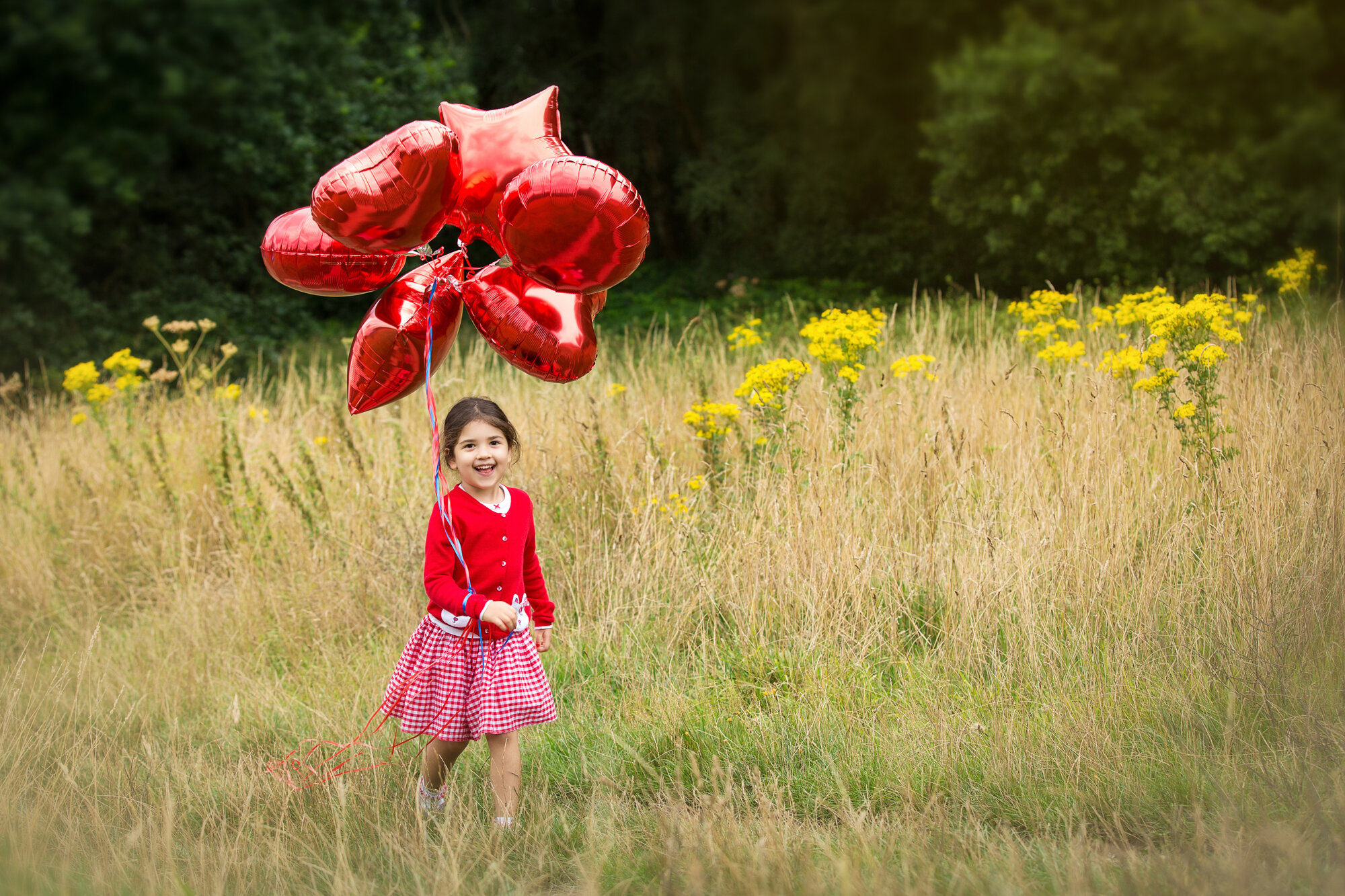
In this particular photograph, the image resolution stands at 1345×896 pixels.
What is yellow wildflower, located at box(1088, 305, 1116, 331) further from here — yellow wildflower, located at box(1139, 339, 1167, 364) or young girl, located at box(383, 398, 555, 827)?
young girl, located at box(383, 398, 555, 827)

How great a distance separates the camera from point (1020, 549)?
310cm

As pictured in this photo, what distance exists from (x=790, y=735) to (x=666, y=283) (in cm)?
1433

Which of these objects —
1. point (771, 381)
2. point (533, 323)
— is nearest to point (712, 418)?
point (771, 381)

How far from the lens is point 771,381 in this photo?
3684 mm

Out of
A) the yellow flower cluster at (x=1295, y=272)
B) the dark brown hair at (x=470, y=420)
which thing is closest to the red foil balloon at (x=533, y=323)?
the dark brown hair at (x=470, y=420)

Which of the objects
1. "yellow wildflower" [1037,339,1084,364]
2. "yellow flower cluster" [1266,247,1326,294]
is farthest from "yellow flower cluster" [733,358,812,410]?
"yellow flower cluster" [1266,247,1326,294]

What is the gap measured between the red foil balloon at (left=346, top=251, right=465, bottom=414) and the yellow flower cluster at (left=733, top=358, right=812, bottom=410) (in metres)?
1.47

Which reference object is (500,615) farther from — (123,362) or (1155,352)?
(123,362)

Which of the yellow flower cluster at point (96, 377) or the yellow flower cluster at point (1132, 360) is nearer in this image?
the yellow flower cluster at point (1132, 360)

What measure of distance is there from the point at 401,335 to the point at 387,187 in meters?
0.41

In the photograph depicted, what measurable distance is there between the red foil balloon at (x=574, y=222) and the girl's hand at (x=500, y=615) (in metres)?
0.74

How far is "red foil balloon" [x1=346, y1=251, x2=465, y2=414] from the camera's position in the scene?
92.7 inches

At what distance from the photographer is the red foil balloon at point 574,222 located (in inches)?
77.4

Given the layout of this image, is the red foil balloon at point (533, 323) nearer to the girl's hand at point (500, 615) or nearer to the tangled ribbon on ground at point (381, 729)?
the tangled ribbon on ground at point (381, 729)
